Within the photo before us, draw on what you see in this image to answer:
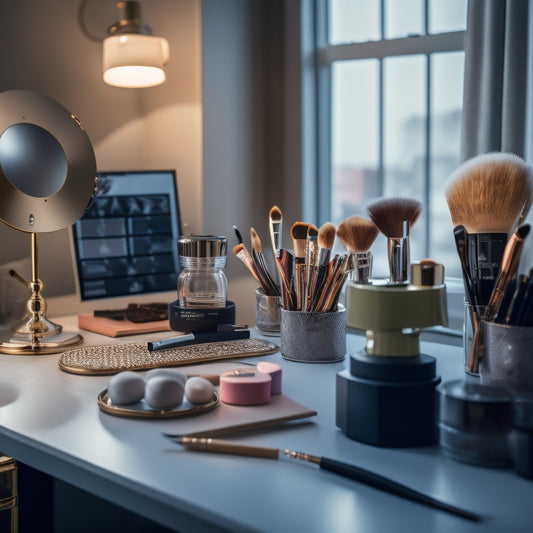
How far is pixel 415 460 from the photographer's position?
77 centimetres

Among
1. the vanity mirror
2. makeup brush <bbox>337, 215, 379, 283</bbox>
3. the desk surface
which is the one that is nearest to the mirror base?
the vanity mirror

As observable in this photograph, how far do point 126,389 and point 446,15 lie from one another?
1390 millimetres

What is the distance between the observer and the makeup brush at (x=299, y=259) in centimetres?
123

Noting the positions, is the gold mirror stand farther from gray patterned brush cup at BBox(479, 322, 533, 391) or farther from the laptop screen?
gray patterned brush cup at BBox(479, 322, 533, 391)

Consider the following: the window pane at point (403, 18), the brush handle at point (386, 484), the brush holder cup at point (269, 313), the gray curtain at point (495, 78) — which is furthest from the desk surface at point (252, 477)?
the window pane at point (403, 18)

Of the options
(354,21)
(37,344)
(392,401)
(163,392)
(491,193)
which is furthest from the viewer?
(354,21)

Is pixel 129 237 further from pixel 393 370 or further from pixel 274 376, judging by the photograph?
pixel 393 370

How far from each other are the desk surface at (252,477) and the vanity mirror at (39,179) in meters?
0.38

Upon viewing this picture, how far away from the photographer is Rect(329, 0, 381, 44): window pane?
1.98 m

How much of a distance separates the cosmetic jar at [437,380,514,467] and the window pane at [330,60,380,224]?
4.24ft

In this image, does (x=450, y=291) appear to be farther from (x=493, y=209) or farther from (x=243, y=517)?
(x=243, y=517)

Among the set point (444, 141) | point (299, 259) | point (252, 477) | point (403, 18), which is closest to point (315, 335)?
point (299, 259)

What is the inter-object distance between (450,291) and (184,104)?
870mm

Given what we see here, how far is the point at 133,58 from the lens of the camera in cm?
163
